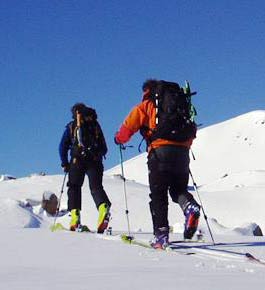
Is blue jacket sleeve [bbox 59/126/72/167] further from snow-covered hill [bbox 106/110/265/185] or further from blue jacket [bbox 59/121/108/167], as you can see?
snow-covered hill [bbox 106/110/265/185]

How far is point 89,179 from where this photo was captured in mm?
9859

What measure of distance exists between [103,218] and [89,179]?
0.74 m

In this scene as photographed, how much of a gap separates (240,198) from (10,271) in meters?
26.4

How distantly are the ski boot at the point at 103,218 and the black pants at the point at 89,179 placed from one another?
0.10 metres

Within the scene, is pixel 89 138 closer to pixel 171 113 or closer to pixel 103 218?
pixel 103 218

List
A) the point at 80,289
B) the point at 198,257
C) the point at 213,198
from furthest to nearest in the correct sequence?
the point at 213,198 < the point at 198,257 < the point at 80,289

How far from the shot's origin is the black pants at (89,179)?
972cm

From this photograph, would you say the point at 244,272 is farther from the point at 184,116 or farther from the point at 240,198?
the point at 240,198

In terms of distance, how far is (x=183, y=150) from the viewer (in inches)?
294

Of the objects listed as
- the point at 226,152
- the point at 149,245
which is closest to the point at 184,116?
the point at 149,245

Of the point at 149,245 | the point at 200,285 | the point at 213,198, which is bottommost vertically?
the point at 200,285

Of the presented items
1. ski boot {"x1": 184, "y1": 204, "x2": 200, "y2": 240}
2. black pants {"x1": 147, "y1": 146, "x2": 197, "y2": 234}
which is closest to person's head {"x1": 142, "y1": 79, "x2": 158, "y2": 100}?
black pants {"x1": 147, "y1": 146, "x2": 197, "y2": 234}

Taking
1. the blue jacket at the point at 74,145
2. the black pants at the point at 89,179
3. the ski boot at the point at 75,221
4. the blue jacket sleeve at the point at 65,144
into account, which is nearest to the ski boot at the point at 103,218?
the black pants at the point at 89,179

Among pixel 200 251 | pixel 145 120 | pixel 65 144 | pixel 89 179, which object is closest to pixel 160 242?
pixel 200 251
